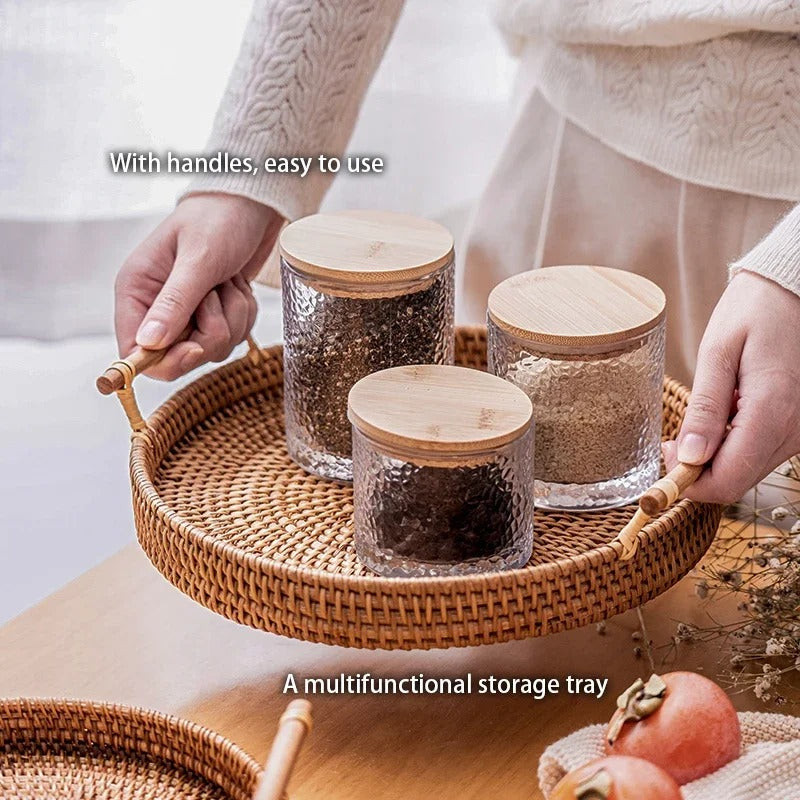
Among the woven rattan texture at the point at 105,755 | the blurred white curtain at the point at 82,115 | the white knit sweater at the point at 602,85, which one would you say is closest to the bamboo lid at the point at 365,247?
the white knit sweater at the point at 602,85

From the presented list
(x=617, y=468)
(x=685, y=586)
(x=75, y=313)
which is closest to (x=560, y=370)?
(x=617, y=468)

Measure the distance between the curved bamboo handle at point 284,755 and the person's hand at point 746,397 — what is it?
0.29 m

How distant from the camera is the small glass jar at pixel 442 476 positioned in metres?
0.71

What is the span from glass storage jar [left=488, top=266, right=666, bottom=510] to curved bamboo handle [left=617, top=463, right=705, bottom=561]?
8 cm

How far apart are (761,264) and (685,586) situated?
10.1 inches

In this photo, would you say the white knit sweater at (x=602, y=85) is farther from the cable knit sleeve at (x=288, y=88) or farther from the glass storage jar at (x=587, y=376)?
the glass storage jar at (x=587, y=376)

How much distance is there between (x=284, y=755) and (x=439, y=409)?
0.25 metres

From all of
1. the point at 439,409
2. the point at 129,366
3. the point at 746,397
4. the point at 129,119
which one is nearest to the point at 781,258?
the point at 746,397

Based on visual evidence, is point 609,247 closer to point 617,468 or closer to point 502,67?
point 617,468

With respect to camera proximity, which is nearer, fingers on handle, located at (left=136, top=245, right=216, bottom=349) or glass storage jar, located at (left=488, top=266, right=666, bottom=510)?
glass storage jar, located at (left=488, top=266, right=666, bottom=510)

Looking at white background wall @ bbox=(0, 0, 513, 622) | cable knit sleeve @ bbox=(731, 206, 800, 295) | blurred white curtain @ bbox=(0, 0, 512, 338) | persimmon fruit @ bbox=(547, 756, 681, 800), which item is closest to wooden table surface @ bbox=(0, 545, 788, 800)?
persimmon fruit @ bbox=(547, 756, 681, 800)

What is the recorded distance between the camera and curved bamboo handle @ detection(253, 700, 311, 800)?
1.72ft

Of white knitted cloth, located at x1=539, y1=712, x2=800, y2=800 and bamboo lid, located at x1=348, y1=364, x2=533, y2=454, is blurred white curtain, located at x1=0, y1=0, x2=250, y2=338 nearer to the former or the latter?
bamboo lid, located at x1=348, y1=364, x2=533, y2=454

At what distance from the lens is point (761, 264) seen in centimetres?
75
